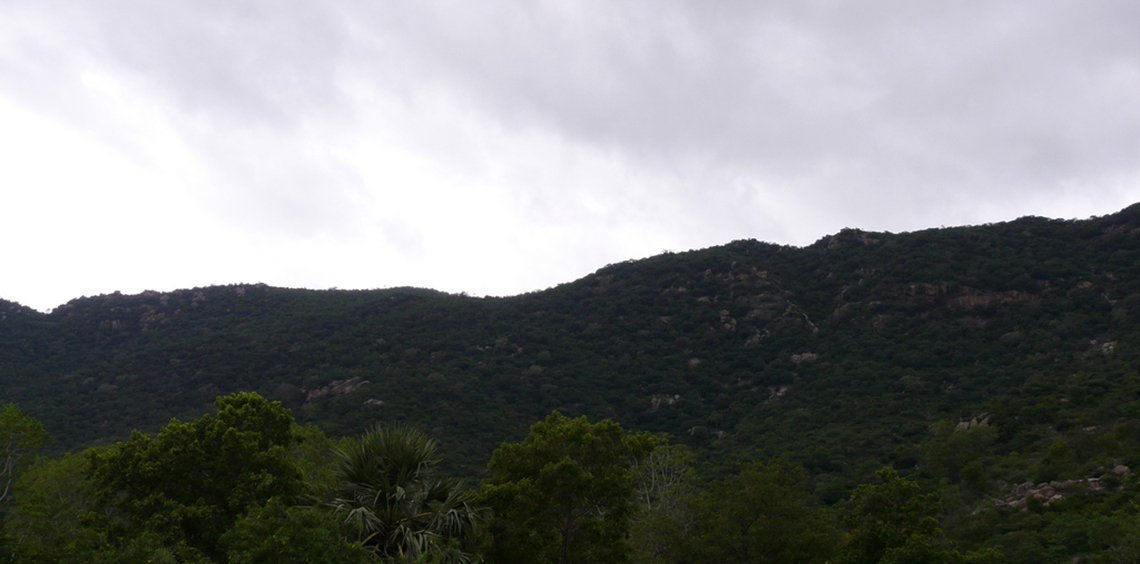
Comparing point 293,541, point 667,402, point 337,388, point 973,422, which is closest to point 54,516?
point 293,541

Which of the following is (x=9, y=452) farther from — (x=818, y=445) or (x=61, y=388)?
(x=818, y=445)

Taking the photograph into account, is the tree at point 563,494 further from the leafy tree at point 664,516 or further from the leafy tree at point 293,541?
the leafy tree at point 293,541

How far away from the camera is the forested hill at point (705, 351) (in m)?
40.3

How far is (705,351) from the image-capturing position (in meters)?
60.8

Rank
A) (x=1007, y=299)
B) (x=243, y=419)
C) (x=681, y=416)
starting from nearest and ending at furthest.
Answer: (x=243, y=419) → (x=681, y=416) → (x=1007, y=299)

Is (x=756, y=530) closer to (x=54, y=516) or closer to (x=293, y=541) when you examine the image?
(x=293, y=541)

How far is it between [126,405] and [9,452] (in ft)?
88.9

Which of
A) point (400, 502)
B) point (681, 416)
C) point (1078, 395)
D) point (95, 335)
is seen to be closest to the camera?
point (400, 502)

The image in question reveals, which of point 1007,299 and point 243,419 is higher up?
point 1007,299

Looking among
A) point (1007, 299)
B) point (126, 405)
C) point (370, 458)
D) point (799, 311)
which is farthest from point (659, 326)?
point (370, 458)

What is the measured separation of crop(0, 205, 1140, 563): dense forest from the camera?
16.3 m

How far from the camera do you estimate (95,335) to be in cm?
6862

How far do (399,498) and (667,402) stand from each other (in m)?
40.1

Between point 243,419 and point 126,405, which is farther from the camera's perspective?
point 126,405
